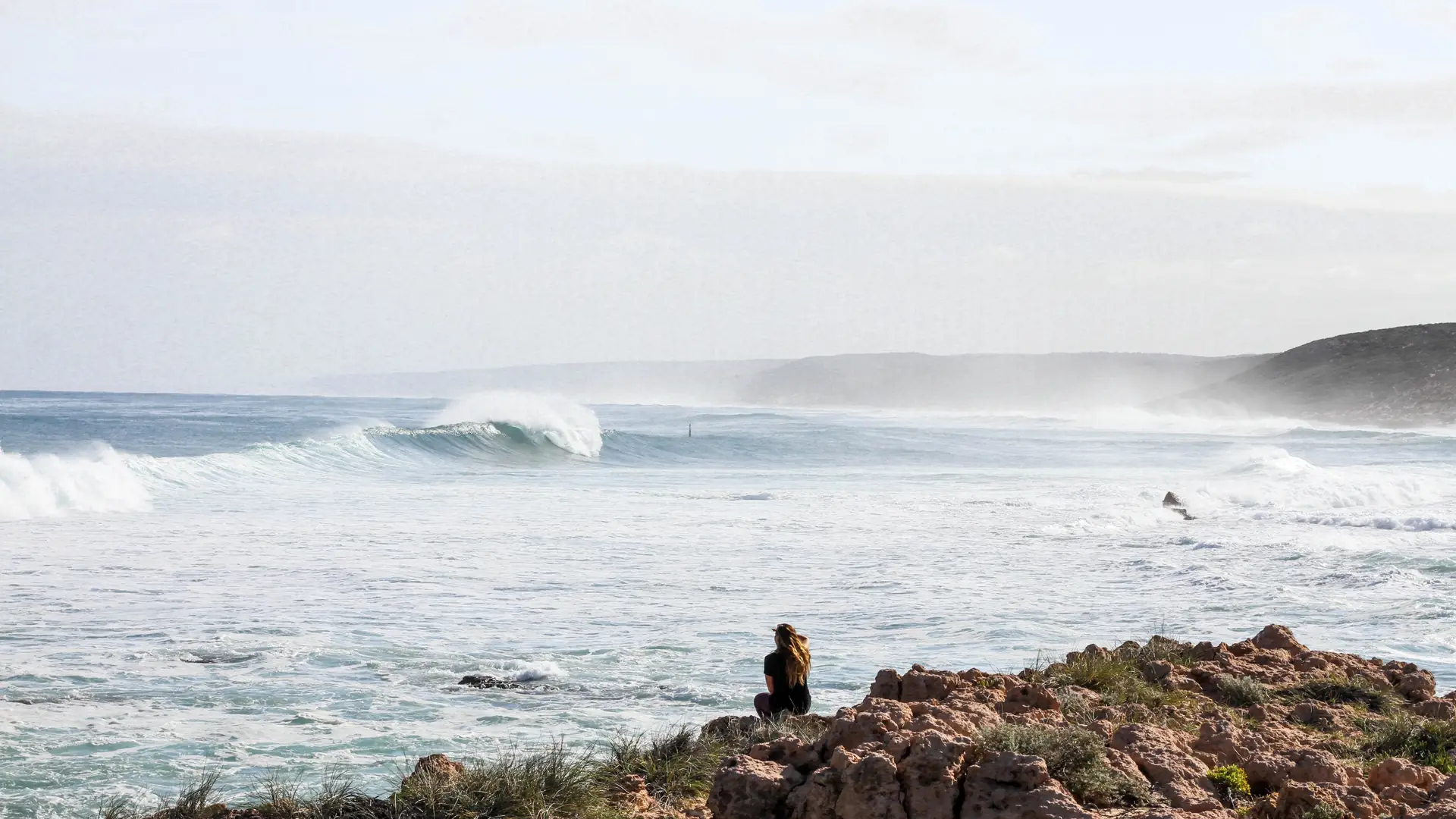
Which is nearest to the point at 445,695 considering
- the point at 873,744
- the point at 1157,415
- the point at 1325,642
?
the point at 873,744

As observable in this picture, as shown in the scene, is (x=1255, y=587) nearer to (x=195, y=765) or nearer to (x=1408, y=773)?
(x=1408, y=773)

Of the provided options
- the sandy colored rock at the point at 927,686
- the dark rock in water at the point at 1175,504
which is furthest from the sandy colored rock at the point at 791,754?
the dark rock in water at the point at 1175,504

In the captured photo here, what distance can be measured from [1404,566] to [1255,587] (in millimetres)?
2517

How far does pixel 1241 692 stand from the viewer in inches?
287

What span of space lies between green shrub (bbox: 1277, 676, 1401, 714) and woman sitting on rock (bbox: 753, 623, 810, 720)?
2.99 metres

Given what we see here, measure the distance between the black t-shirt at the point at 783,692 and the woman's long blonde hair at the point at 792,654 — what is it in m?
0.02

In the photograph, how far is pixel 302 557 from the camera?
15.1 meters

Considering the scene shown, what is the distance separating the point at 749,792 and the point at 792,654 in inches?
89.6

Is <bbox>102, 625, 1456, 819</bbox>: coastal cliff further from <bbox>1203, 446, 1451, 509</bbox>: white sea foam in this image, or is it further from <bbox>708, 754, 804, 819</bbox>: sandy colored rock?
<bbox>1203, 446, 1451, 509</bbox>: white sea foam

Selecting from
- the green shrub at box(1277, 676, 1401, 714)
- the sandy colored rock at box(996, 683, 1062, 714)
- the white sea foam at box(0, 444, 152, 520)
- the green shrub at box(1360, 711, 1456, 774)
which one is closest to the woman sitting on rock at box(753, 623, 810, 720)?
the sandy colored rock at box(996, 683, 1062, 714)

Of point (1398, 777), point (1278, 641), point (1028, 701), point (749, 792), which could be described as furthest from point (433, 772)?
point (1278, 641)

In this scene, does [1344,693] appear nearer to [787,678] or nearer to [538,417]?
[787,678]

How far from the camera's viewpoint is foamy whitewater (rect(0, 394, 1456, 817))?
760cm

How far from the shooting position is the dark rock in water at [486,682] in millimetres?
8438
